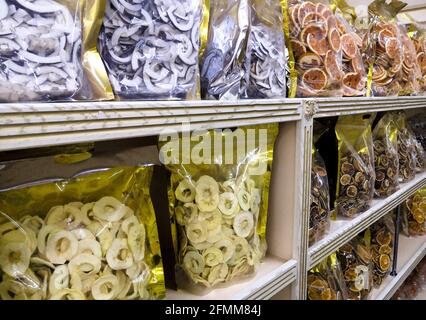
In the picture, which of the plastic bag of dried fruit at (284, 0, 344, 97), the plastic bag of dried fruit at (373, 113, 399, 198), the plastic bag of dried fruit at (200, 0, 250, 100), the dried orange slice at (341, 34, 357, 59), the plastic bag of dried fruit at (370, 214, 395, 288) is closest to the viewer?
the plastic bag of dried fruit at (200, 0, 250, 100)

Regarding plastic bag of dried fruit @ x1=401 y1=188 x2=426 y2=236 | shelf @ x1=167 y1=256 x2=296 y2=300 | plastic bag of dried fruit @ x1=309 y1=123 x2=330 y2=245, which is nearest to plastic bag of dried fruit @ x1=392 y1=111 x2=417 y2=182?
plastic bag of dried fruit @ x1=401 y1=188 x2=426 y2=236

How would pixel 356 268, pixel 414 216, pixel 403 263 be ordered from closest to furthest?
pixel 356 268 → pixel 403 263 → pixel 414 216

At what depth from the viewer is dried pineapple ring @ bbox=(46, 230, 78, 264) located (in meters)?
0.49

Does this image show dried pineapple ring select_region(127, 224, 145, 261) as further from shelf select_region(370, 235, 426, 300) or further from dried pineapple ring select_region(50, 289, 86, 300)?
shelf select_region(370, 235, 426, 300)

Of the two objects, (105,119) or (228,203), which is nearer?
(105,119)

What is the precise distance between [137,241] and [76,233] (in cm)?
10

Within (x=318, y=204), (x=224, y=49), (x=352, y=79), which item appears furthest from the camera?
(x=352, y=79)

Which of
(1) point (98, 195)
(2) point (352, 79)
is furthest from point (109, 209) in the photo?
(2) point (352, 79)

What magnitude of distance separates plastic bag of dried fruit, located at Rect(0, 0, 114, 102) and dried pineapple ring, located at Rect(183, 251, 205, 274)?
0.37 m

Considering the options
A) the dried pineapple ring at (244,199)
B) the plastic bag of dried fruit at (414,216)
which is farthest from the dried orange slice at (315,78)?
the plastic bag of dried fruit at (414,216)

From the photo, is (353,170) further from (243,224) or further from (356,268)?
(243,224)

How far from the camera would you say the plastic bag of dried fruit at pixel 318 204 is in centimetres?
94

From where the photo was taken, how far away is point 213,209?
0.67m

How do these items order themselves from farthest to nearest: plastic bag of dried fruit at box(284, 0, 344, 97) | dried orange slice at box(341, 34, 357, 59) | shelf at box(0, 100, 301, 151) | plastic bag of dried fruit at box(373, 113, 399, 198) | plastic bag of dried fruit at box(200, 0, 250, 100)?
plastic bag of dried fruit at box(373, 113, 399, 198) → dried orange slice at box(341, 34, 357, 59) → plastic bag of dried fruit at box(284, 0, 344, 97) → plastic bag of dried fruit at box(200, 0, 250, 100) → shelf at box(0, 100, 301, 151)
